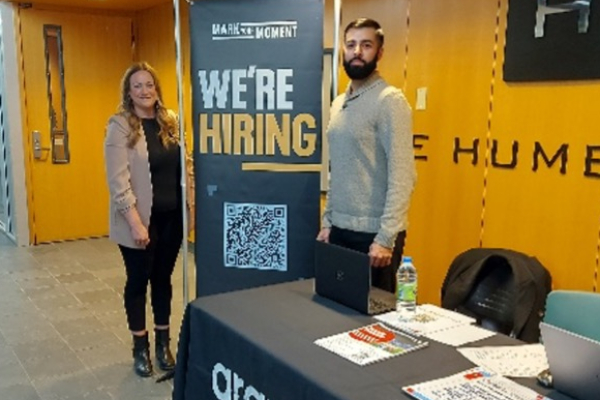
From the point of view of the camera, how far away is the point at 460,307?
9.19 feet

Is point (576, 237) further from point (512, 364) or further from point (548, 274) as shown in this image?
point (512, 364)

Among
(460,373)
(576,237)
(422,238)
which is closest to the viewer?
(460,373)

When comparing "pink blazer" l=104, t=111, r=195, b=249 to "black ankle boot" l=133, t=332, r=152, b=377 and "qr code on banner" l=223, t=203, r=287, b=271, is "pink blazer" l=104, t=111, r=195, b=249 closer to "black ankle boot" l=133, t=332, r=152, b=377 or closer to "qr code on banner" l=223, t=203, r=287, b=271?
"qr code on banner" l=223, t=203, r=287, b=271

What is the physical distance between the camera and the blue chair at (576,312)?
1.73 m

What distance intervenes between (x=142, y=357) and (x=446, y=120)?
2.11 m

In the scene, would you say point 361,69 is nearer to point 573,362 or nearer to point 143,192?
point 143,192

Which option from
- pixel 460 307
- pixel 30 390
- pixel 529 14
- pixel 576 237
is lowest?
pixel 30 390

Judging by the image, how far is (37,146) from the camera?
18.9 feet

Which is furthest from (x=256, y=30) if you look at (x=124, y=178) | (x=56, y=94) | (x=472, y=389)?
(x=56, y=94)

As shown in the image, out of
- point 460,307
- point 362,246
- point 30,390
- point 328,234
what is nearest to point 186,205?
point 328,234

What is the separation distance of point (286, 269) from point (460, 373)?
5.20 ft

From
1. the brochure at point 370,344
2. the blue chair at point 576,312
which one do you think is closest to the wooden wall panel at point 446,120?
the blue chair at point 576,312

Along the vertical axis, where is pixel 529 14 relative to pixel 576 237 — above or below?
above

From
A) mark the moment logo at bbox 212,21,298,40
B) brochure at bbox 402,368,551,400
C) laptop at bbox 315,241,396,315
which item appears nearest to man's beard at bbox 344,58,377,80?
mark the moment logo at bbox 212,21,298,40
